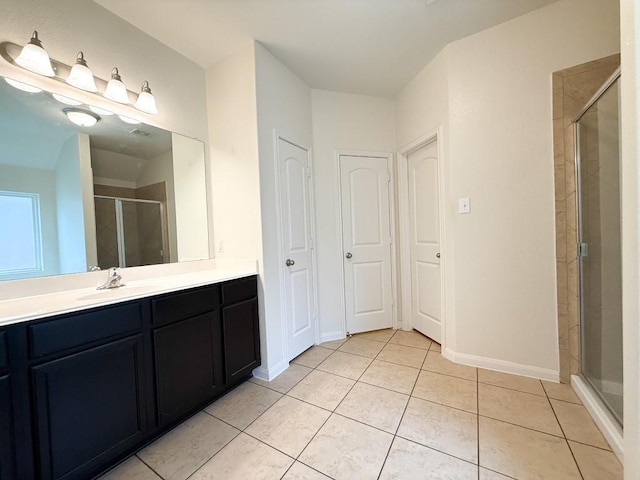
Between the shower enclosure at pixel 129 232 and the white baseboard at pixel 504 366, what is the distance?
245cm

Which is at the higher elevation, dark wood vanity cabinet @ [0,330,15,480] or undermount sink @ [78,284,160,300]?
undermount sink @ [78,284,160,300]

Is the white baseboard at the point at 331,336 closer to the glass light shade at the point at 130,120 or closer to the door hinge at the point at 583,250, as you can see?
the door hinge at the point at 583,250

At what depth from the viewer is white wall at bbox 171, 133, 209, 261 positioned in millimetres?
2053

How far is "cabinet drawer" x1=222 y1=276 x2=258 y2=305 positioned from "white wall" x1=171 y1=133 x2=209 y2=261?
531 mm

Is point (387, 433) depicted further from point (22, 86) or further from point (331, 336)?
point (22, 86)

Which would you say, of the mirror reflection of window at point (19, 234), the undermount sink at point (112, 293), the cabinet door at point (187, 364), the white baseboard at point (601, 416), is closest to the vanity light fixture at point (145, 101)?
the mirror reflection of window at point (19, 234)

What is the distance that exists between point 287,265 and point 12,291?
1544mm

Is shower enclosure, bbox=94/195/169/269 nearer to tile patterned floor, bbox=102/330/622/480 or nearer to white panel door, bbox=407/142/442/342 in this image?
tile patterned floor, bbox=102/330/622/480

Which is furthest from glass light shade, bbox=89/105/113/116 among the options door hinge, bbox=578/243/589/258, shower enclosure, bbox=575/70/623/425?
door hinge, bbox=578/243/589/258

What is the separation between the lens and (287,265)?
7.25 ft

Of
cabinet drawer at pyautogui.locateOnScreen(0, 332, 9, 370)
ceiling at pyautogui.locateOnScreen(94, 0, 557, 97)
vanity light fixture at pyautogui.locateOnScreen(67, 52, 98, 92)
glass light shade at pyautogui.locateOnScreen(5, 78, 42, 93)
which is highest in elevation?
ceiling at pyautogui.locateOnScreen(94, 0, 557, 97)

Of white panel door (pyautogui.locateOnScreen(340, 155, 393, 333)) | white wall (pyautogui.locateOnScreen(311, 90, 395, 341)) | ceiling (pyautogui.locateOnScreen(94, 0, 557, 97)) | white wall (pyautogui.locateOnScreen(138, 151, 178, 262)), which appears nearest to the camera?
ceiling (pyautogui.locateOnScreen(94, 0, 557, 97))

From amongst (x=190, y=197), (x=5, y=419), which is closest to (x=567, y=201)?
(x=190, y=197)

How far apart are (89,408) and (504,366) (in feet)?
8.48
